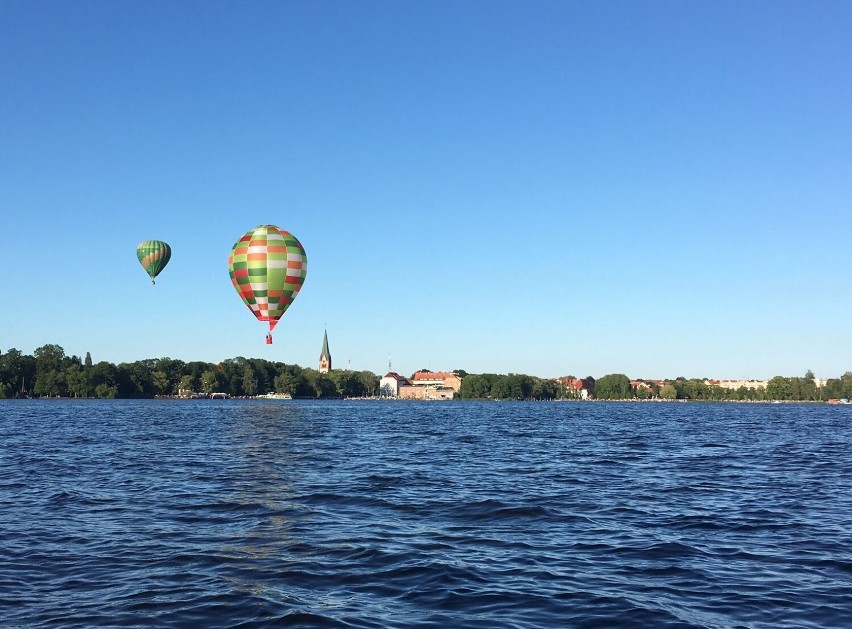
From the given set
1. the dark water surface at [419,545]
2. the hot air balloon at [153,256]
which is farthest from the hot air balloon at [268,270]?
the dark water surface at [419,545]

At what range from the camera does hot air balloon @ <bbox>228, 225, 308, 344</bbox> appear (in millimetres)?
74688

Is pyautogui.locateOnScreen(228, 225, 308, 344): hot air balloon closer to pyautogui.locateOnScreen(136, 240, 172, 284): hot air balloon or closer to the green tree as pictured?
pyautogui.locateOnScreen(136, 240, 172, 284): hot air balloon

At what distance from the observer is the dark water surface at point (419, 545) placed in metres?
11.3

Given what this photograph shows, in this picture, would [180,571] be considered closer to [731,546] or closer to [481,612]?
[481,612]

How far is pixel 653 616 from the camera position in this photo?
11.1 meters

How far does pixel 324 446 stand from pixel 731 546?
30.0 metres

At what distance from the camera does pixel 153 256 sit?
101 m

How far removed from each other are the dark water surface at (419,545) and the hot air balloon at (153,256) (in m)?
71.8

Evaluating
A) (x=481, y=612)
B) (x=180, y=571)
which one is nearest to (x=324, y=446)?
(x=180, y=571)

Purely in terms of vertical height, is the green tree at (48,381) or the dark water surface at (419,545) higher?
the green tree at (48,381)

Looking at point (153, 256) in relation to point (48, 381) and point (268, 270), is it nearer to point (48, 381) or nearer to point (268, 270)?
point (268, 270)

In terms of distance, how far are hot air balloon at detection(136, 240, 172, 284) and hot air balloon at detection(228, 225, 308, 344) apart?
91.6ft

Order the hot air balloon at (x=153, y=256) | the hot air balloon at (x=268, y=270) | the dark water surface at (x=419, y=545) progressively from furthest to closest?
the hot air balloon at (x=153, y=256), the hot air balloon at (x=268, y=270), the dark water surface at (x=419, y=545)

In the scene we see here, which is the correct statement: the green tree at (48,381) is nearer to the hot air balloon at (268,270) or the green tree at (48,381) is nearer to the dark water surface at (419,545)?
the hot air balloon at (268,270)
